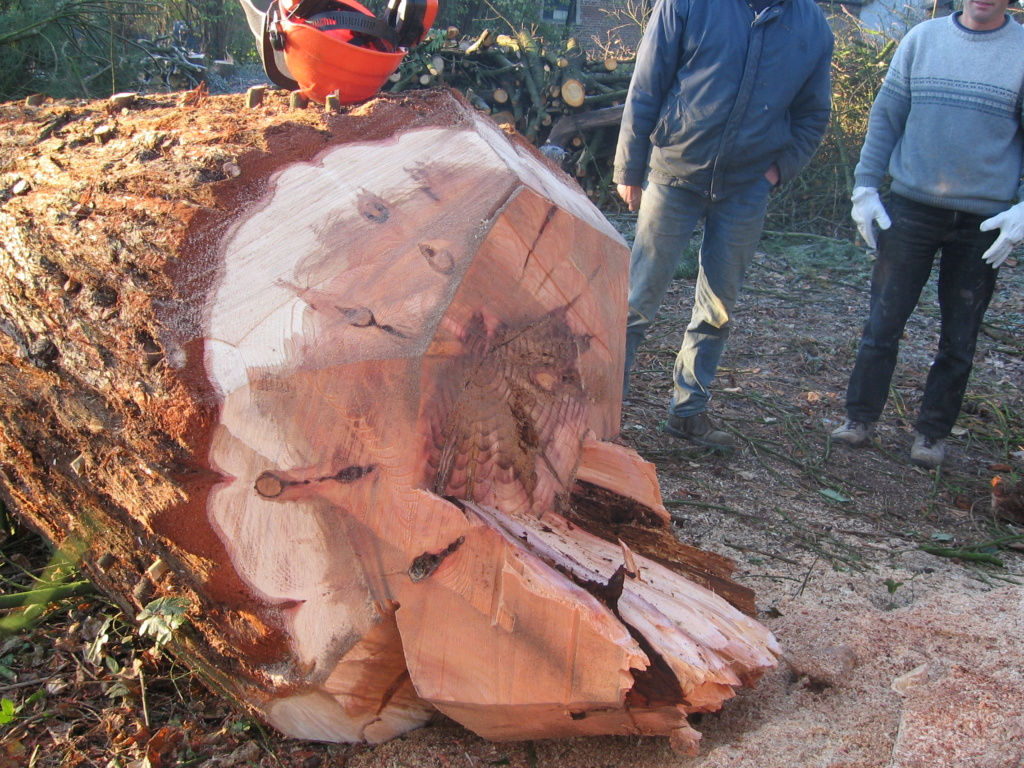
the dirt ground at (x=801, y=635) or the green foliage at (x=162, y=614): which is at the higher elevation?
the green foliage at (x=162, y=614)

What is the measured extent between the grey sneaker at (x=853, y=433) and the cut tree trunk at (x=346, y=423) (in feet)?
6.47

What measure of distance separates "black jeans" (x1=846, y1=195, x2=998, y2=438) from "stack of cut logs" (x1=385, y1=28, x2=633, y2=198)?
4286mm

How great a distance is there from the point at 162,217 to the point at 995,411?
148 inches

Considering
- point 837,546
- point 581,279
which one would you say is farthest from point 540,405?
point 837,546

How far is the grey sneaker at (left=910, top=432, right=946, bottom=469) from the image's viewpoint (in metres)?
3.28

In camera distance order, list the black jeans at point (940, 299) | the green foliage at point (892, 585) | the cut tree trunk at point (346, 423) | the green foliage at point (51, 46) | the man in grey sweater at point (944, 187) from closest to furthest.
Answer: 1. the cut tree trunk at point (346, 423)
2. the green foliage at point (892, 585)
3. the man in grey sweater at point (944, 187)
4. the black jeans at point (940, 299)
5. the green foliage at point (51, 46)

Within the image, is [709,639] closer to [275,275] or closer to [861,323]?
[275,275]

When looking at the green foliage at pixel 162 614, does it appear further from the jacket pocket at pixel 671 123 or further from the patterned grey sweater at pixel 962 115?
the patterned grey sweater at pixel 962 115

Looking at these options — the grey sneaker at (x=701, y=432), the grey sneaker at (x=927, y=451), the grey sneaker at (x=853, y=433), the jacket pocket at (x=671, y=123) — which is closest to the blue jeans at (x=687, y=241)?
the jacket pocket at (x=671, y=123)

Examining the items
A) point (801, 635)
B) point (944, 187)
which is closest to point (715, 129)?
point (944, 187)

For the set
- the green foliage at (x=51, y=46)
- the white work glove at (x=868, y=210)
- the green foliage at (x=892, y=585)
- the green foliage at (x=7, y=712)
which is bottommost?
the green foliage at (x=892, y=585)

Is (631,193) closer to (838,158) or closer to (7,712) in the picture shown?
(7,712)

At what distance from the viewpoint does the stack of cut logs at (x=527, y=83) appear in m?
7.27

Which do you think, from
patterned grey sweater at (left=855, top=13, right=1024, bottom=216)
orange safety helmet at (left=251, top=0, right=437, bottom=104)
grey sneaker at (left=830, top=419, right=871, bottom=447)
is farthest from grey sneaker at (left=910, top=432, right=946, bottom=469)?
orange safety helmet at (left=251, top=0, right=437, bottom=104)
